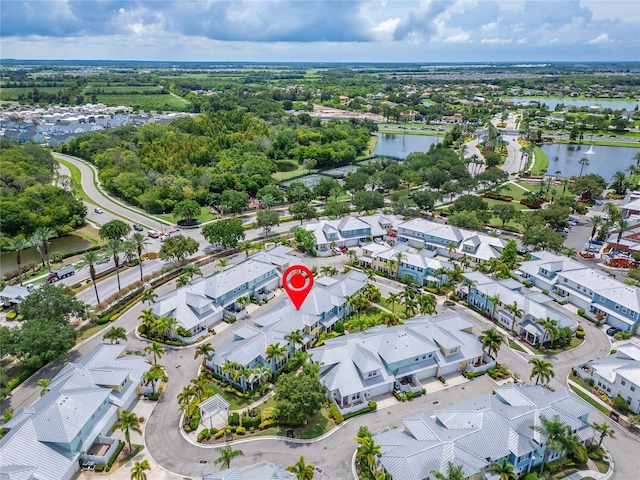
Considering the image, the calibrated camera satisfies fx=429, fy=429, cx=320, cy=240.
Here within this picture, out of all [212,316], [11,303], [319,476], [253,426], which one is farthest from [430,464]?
[11,303]

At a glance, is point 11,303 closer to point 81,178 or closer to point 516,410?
point 516,410

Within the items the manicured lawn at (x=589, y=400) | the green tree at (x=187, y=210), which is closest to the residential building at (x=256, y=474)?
the manicured lawn at (x=589, y=400)

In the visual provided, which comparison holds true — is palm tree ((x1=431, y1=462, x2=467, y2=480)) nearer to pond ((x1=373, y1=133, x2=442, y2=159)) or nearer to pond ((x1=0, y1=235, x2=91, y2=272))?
pond ((x1=0, y1=235, x2=91, y2=272))

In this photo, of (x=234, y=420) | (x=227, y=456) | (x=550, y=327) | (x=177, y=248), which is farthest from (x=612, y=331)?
(x=177, y=248)

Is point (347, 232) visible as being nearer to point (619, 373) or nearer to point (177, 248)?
point (177, 248)

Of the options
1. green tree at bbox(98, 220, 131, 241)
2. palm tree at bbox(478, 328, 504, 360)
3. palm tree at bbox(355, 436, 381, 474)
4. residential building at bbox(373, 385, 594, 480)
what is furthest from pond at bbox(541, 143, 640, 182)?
palm tree at bbox(355, 436, 381, 474)
